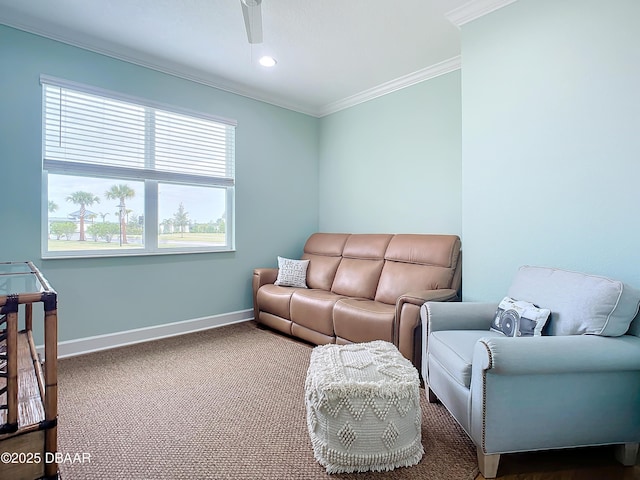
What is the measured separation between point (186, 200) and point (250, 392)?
7.41 ft

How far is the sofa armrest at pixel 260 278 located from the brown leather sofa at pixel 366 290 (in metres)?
0.01

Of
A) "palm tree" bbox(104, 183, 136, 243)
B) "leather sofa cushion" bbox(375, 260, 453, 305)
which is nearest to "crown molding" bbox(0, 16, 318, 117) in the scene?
"palm tree" bbox(104, 183, 136, 243)

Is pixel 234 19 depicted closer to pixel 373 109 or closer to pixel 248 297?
pixel 373 109

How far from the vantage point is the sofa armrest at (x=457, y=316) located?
2174 millimetres

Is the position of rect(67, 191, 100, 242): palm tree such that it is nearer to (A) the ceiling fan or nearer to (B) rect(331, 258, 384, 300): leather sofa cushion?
(A) the ceiling fan

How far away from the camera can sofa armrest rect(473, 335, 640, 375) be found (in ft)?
4.84

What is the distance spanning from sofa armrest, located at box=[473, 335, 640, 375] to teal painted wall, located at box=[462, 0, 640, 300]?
1.95 ft

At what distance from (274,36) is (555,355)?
301 centimetres

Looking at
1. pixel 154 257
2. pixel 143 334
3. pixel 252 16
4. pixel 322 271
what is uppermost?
pixel 252 16

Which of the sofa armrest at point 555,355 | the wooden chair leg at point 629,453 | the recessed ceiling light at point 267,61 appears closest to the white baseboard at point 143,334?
the recessed ceiling light at point 267,61

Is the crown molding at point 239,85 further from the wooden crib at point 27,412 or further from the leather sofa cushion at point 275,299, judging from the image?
the wooden crib at point 27,412

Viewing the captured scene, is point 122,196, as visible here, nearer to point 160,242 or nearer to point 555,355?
point 160,242

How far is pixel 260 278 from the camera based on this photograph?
3.92 metres

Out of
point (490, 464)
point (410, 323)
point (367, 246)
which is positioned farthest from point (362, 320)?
point (490, 464)
